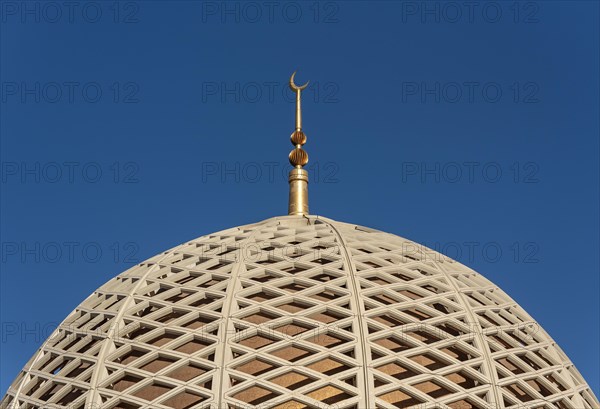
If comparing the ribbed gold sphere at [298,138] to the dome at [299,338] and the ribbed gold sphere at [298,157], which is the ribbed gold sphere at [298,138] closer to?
the ribbed gold sphere at [298,157]

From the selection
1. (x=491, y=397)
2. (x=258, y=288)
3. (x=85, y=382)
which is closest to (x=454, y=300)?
(x=491, y=397)

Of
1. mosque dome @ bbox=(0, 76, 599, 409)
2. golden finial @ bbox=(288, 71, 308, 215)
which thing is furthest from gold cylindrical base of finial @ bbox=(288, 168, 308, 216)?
mosque dome @ bbox=(0, 76, 599, 409)

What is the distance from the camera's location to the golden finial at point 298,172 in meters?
16.9

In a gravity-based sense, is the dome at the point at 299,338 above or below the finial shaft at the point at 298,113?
below

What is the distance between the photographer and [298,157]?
17328 millimetres

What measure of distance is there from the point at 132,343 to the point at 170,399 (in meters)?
1.24

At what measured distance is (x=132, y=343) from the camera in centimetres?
1273

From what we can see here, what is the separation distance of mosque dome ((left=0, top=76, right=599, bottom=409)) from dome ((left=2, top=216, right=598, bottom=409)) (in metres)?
0.02

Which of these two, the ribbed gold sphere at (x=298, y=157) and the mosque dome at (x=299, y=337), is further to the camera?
the ribbed gold sphere at (x=298, y=157)

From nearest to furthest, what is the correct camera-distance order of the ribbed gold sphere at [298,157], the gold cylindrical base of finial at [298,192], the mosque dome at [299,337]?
1. the mosque dome at [299,337]
2. the gold cylindrical base of finial at [298,192]
3. the ribbed gold sphere at [298,157]

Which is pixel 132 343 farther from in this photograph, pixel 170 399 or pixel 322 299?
pixel 322 299

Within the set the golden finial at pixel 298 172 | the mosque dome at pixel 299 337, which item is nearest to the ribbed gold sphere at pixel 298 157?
the golden finial at pixel 298 172

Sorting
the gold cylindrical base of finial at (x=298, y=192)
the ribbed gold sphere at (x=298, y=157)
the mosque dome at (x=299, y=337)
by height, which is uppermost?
the ribbed gold sphere at (x=298, y=157)

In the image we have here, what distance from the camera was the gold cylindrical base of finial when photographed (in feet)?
55.2
